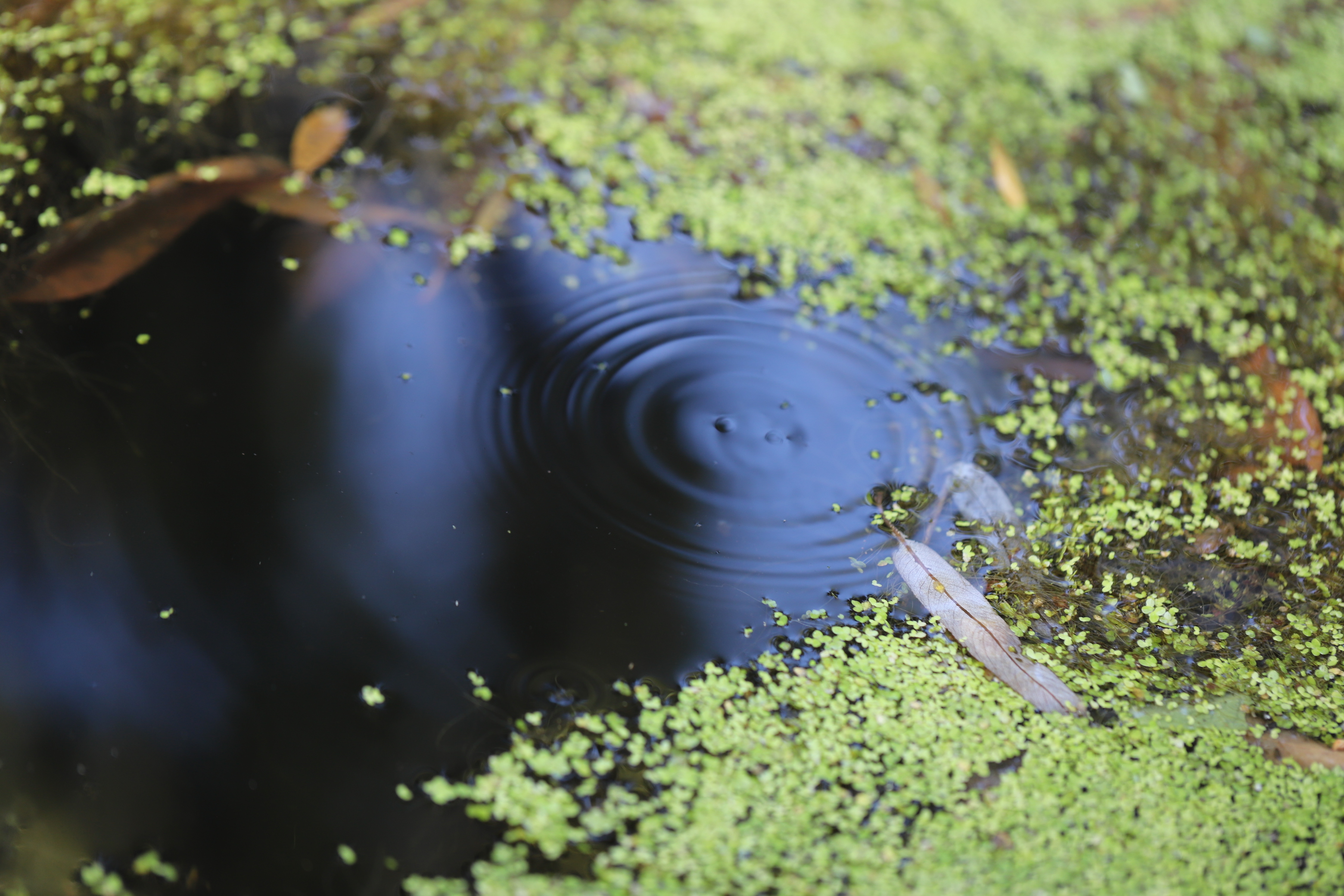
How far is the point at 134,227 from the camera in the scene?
207 cm

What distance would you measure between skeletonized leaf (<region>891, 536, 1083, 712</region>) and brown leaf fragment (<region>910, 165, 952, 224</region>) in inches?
43.0

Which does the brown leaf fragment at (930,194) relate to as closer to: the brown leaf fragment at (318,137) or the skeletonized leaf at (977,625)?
the skeletonized leaf at (977,625)

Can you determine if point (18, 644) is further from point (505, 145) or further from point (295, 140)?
point (505, 145)

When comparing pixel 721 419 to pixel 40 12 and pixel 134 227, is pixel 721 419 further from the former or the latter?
pixel 40 12

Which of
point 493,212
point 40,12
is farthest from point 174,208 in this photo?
point 40,12

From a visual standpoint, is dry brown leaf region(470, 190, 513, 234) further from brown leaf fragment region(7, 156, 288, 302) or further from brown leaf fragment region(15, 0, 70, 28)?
brown leaf fragment region(15, 0, 70, 28)

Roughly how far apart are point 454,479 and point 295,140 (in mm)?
1150

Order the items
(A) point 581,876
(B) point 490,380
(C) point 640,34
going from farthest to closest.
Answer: (C) point 640,34 → (B) point 490,380 → (A) point 581,876

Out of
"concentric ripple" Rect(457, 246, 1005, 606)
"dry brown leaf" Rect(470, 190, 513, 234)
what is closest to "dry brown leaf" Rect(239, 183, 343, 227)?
"dry brown leaf" Rect(470, 190, 513, 234)

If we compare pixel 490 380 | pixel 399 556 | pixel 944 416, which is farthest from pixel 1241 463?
pixel 399 556

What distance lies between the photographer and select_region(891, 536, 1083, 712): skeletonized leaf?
4.91ft

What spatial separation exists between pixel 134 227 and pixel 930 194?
76.6 inches

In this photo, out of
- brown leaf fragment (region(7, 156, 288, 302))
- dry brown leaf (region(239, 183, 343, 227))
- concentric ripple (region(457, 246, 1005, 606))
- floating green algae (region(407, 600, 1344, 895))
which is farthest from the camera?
dry brown leaf (region(239, 183, 343, 227))

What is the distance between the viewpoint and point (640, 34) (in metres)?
2.86
